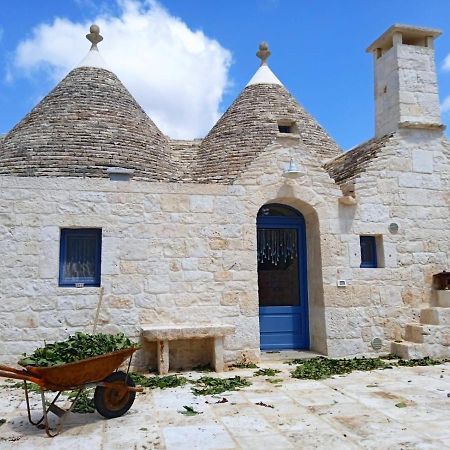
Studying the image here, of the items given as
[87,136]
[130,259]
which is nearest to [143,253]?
[130,259]

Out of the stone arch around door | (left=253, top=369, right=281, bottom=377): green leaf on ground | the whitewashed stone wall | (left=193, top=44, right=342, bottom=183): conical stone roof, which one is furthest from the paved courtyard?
(left=193, top=44, right=342, bottom=183): conical stone roof

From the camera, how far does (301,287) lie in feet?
26.2

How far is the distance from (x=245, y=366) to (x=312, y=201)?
276 centimetres

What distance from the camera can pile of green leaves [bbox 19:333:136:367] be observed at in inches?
167

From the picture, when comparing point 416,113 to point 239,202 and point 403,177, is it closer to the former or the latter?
point 403,177

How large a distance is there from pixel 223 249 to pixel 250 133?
157 inches

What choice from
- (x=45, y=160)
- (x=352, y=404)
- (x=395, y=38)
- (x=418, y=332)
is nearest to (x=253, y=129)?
(x=395, y=38)

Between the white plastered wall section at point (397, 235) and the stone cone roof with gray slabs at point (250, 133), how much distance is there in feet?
6.29

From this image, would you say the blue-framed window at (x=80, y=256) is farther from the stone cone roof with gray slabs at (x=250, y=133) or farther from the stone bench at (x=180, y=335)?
the stone cone roof with gray slabs at (x=250, y=133)

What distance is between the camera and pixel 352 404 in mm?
4867

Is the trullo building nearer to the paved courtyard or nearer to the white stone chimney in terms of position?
the white stone chimney

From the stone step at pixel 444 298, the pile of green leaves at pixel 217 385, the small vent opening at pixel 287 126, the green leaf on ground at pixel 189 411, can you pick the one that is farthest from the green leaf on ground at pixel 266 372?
the small vent opening at pixel 287 126

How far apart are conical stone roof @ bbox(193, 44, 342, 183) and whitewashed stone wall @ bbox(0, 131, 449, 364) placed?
186cm

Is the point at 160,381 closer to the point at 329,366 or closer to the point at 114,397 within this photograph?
the point at 114,397
